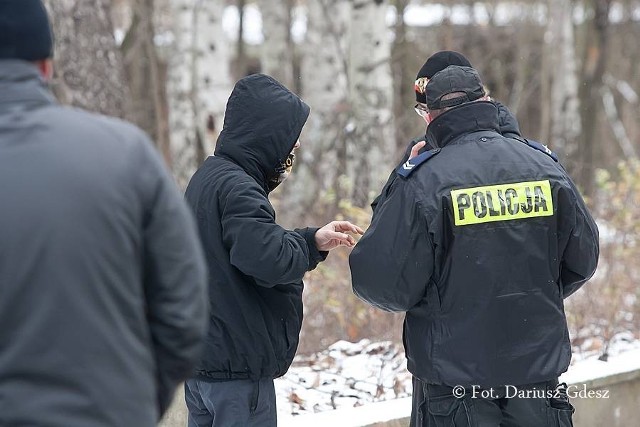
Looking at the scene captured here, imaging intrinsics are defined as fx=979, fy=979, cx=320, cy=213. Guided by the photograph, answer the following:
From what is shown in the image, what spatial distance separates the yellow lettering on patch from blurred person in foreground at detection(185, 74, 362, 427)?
17.5 inches

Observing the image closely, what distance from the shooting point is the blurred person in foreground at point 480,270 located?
3.39 metres

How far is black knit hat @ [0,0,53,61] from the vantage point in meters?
2.13

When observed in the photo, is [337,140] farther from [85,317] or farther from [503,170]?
[85,317]

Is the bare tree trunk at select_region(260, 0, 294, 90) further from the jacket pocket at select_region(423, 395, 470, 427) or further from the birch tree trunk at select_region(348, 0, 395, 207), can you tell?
the jacket pocket at select_region(423, 395, 470, 427)

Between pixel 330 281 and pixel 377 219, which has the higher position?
A: pixel 377 219

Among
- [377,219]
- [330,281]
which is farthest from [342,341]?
[377,219]

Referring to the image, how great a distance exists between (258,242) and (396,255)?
1.60 feet

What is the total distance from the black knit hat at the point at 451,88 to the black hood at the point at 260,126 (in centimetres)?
49

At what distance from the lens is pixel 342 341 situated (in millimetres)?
6512

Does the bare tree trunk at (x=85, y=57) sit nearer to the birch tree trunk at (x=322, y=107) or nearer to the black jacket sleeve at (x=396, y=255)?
the birch tree trunk at (x=322, y=107)

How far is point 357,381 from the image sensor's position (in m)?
5.64

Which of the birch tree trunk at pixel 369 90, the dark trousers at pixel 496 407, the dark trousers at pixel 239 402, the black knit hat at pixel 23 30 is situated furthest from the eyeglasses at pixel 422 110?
the birch tree trunk at pixel 369 90

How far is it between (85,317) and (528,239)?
6.07ft

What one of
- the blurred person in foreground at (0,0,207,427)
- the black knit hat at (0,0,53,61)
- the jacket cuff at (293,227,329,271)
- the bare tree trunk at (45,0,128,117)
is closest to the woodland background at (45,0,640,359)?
the bare tree trunk at (45,0,128,117)
